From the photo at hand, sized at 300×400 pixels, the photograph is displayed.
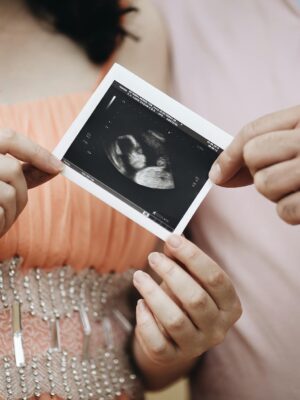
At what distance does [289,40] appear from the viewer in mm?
941

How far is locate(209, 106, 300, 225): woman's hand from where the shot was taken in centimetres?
66

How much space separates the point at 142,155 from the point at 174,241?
149 millimetres

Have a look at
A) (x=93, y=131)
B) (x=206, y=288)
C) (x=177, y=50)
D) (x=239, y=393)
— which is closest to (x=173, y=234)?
(x=206, y=288)

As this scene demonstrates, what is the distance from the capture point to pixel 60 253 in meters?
0.87

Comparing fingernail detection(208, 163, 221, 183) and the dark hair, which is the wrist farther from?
the dark hair

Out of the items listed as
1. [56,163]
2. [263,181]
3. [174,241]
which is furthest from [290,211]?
[56,163]

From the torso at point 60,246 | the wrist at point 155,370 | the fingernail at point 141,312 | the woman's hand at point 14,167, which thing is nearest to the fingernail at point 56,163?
the woman's hand at point 14,167

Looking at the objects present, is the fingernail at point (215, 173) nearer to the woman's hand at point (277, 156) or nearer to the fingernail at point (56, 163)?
the woman's hand at point (277, 156)

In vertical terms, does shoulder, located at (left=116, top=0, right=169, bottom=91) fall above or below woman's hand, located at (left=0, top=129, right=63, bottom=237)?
above

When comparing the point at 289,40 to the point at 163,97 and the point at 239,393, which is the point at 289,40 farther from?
the point at 239,393

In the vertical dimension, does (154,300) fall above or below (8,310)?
above

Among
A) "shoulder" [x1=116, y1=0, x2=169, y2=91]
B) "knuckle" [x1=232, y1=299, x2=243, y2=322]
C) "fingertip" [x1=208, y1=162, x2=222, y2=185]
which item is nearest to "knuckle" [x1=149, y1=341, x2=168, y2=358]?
"knuckle" [x1=232, y1=299, x2=243, y2=322]

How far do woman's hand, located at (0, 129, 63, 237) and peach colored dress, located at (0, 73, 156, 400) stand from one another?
4.7 inches

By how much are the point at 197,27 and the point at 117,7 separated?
0.15 metres
